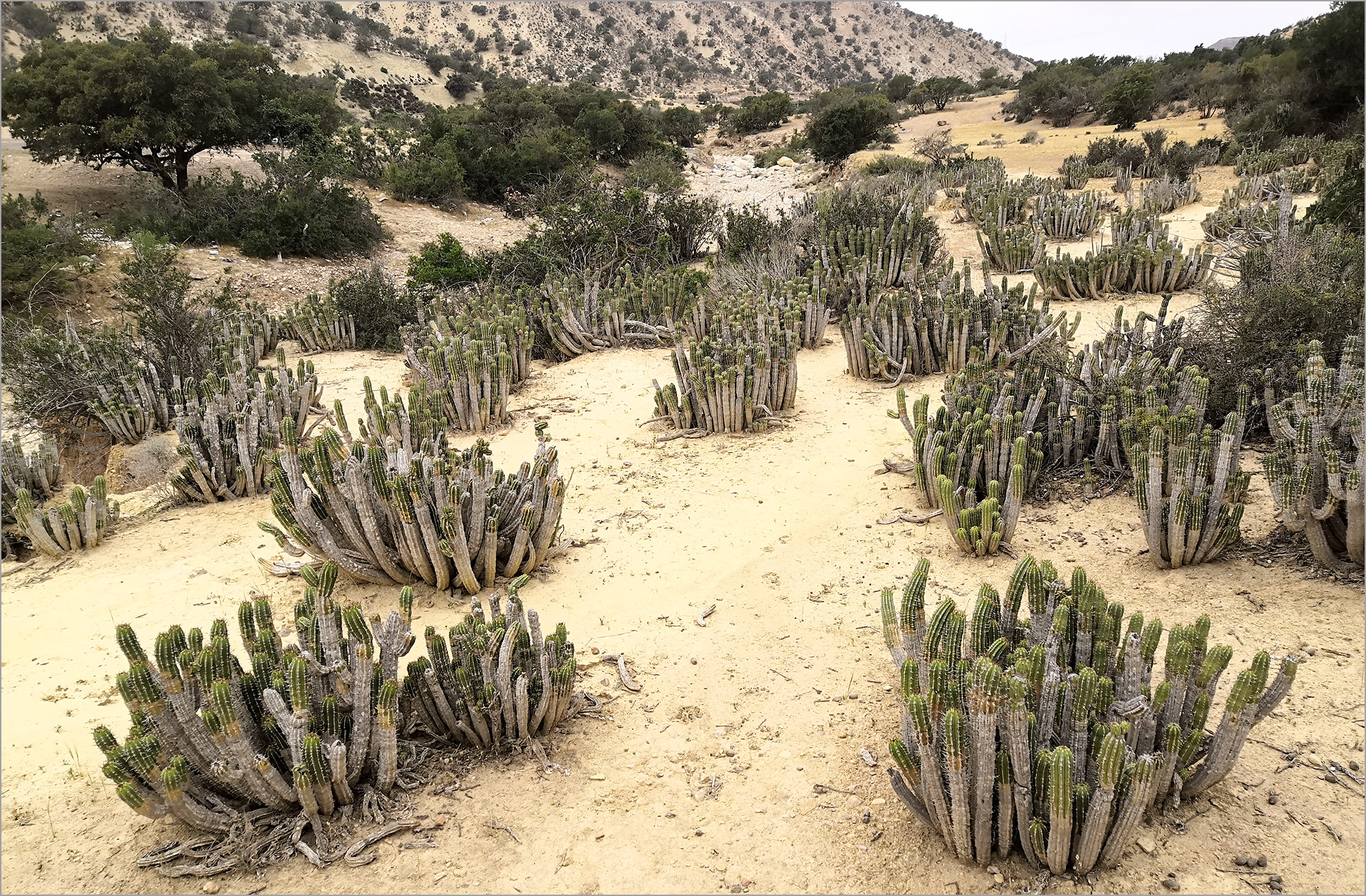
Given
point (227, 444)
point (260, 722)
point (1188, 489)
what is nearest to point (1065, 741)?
point (1188, 489)

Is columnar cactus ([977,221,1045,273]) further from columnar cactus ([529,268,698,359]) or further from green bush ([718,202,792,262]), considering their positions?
columnar cactus ([529,268,698,359])

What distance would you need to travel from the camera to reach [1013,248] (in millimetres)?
11461

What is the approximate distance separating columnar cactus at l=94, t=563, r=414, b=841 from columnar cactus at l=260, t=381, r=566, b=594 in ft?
4.22

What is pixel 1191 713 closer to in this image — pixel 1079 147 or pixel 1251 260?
pixel 1251 260

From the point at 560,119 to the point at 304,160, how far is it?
13.8 metres

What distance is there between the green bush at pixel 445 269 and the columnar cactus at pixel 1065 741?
11088 mm

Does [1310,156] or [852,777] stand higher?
[1310,156]

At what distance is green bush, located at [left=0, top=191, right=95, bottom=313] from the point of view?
37.0 ft

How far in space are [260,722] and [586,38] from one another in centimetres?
6397

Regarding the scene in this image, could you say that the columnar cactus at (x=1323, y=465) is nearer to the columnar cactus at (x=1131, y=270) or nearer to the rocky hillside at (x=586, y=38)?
the columnar cactus at (x=1131, y=270)

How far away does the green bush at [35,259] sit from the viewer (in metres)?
11.3

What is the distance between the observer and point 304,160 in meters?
17.2

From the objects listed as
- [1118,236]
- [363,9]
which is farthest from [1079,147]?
[363,9]

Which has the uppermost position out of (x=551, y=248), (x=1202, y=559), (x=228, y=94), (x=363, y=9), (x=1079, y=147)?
(x=363, y=9)
